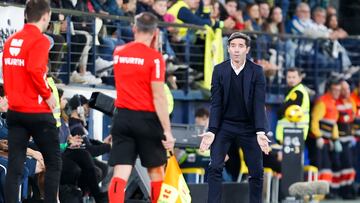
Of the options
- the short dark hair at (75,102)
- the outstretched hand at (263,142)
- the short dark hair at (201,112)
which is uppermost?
the short dark hair at (75,102)

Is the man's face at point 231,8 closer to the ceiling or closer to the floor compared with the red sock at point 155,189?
closer to the ceiling

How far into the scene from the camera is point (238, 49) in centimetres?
1398

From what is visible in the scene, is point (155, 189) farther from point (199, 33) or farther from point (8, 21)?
point (199, 33)

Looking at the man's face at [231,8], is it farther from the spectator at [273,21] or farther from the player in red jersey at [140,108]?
the player in red jersey at [140,108]

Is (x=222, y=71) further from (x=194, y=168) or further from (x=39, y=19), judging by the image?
(x=194, y=168)

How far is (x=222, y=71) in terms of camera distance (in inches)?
557

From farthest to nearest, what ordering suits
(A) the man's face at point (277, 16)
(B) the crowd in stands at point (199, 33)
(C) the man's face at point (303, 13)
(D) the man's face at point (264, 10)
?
(C) the man's face at point (303, 13), (A) the man's face at point (277, 16), (D) the man's face at point (264, 10), (B) the crowd in stands at point (199, 33)

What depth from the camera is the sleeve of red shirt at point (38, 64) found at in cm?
1215

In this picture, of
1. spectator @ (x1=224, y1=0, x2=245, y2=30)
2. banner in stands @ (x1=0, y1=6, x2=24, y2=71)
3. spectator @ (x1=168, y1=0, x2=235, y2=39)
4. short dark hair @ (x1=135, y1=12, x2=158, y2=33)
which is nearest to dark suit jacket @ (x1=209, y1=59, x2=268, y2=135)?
short dark hair @ (x1=135, y1=12, x2=158, y2=33)

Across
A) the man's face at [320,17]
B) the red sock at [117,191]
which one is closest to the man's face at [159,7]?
the man's face at [320,17]

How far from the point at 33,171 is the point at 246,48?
2722 millimetres

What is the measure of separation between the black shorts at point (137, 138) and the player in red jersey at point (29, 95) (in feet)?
2.16

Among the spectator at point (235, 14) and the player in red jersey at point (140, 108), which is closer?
the player in red jersey at point (140, 108)

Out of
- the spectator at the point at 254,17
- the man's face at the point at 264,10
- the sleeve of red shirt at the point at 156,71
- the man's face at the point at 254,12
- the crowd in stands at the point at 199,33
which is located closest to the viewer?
the sleeve of red shirt at the point at 156,71
